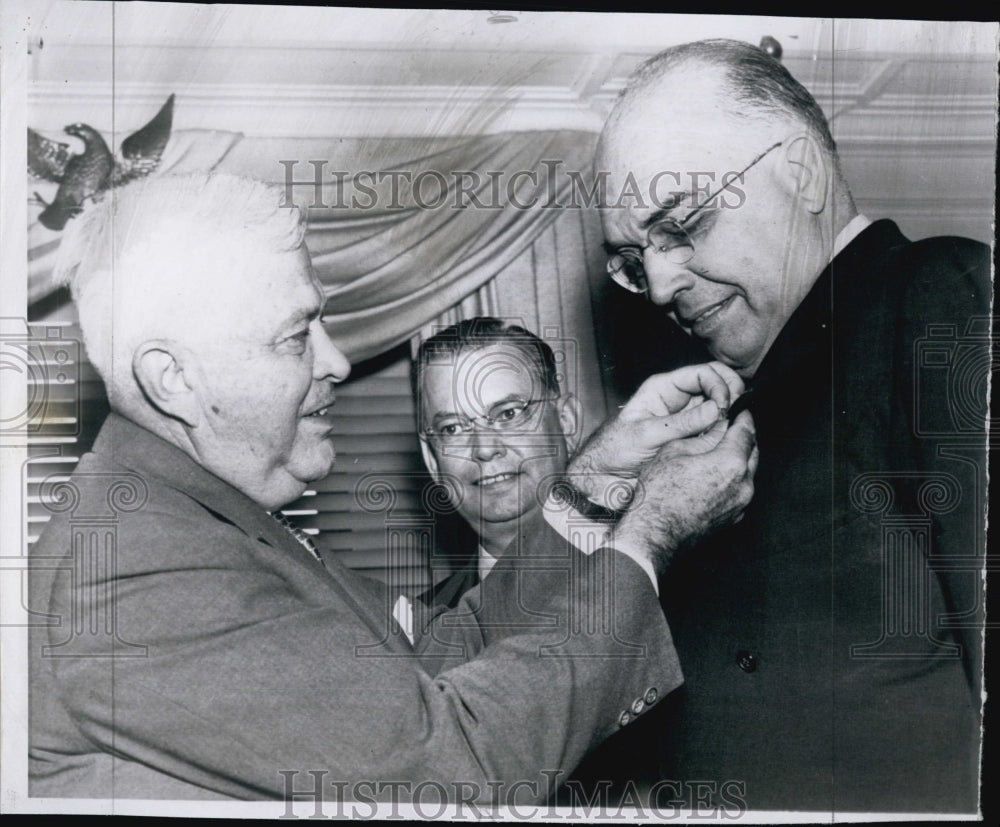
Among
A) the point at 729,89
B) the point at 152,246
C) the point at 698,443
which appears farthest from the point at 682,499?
the point at 152,246

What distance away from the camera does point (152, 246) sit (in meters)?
3.20

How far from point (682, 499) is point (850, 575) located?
0.55 meters

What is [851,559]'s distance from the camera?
330 centimetres

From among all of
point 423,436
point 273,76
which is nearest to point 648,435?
point 423,436

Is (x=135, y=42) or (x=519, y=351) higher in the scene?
(x=135, y=42)

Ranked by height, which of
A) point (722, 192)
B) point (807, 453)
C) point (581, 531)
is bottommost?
point (581, 531)

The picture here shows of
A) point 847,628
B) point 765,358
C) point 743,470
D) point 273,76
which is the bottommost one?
point 847,628

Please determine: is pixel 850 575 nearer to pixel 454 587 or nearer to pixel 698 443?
pixel 698 443

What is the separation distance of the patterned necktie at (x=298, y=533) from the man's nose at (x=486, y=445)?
520 millimetres

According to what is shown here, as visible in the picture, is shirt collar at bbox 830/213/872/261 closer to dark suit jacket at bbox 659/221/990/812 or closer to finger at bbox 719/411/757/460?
dark suit jacket at bbox 659/221/990/812

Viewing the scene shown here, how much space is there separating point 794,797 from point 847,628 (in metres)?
0.51

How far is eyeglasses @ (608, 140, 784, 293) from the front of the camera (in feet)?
10.7

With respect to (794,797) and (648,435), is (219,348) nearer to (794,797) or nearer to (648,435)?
(648,435)

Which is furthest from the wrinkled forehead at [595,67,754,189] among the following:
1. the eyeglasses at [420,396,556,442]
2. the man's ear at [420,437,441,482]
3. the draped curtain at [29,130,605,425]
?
Result: the man's ear at [420,437,441,482]
